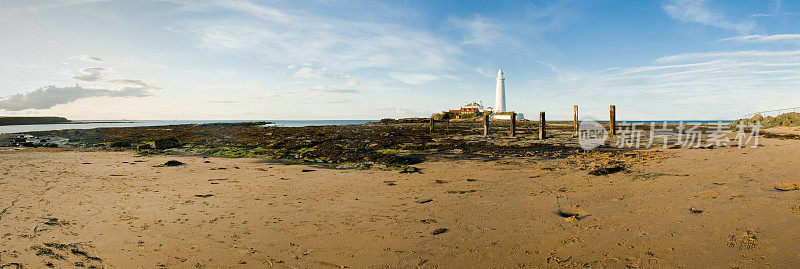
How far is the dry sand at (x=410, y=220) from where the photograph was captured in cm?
400

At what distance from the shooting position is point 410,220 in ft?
17.8

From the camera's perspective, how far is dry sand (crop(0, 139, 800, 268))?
4004 millimetres

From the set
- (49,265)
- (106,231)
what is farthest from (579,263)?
(106,231)

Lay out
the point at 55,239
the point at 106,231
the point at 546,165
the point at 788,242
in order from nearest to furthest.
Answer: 1. the point at 788,242
2. the point at 55,239
3. the point at 106,231
4. the point at 546,165

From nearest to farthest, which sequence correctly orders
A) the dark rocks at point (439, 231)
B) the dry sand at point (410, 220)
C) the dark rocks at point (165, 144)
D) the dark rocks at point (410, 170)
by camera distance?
the dry sand at point (410, 220) < the dark rocks at point (439, 231) < the dark rocks at point (410, 170) < the dark rocks at point (165, 144)

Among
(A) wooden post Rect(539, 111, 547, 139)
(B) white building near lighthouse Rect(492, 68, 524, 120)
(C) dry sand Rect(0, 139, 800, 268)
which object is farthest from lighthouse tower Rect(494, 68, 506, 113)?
(C) dry sand Rect(0, 139, 800, 268)

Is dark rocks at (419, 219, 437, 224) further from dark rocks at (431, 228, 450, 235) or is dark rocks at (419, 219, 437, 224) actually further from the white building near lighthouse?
the white building near lighthouse

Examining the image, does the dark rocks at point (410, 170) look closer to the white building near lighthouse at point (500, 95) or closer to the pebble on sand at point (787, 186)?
the pebble on sand at point (787, 186)

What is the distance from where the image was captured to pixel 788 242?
4121 mm

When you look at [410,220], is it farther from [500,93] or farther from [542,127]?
[500,93]

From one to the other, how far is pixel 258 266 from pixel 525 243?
→ 10.9 feet

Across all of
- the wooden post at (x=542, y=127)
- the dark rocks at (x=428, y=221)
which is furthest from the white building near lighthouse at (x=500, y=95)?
the dark rocks at (x=428, y=221)

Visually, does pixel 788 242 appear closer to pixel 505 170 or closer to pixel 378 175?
pixel 505 170

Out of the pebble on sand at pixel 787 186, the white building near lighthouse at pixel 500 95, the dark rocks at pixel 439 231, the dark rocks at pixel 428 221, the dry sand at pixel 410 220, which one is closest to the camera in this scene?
the dry sand at pixel 410 220
